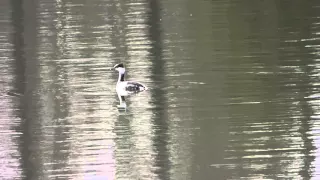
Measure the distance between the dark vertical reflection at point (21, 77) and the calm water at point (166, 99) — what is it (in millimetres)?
22

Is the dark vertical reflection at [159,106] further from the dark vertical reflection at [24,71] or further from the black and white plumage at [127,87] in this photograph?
the dark vertical reflection at [24,71]

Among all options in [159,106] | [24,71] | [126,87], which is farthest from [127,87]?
[24,71]

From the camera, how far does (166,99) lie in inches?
390

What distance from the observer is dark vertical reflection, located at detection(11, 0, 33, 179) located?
25.7ft

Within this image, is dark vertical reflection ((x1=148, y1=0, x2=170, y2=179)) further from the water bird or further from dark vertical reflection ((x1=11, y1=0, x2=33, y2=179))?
dark vertical reflection ((x1=11, y1=0, x2=33, y2=179))

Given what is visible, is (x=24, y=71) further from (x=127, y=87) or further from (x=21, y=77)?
(x=127, y=87)

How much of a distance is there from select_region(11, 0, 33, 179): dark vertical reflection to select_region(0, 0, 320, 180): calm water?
0.02 metres

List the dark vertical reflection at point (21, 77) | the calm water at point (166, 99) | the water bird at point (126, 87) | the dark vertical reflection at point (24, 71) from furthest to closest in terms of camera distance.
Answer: the water bird at point (126, 87)
the dark vertical reflection at point (24, 71)
the dark vertical reflection at point (21, 77)
the calm water at point (166, 99)

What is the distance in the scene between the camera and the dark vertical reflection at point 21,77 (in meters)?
7.84

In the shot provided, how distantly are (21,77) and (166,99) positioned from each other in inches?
117

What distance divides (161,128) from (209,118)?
638 mm

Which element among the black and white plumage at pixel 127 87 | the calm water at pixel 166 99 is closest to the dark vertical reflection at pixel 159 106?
the calm water at pixel 166 99

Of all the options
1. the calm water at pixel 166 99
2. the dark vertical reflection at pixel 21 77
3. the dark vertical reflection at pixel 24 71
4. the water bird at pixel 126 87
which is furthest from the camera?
the water bird at pixel 126 87

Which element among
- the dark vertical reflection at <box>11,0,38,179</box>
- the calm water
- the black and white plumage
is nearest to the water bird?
the black and white plumage
